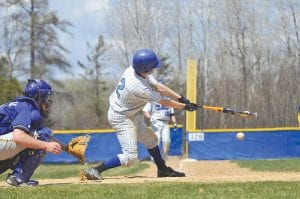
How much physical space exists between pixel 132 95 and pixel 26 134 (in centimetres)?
188

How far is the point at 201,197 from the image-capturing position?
5734mm

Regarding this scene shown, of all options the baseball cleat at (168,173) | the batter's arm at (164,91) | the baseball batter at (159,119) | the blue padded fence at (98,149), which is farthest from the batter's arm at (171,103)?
the blue padded fence at (98,149)

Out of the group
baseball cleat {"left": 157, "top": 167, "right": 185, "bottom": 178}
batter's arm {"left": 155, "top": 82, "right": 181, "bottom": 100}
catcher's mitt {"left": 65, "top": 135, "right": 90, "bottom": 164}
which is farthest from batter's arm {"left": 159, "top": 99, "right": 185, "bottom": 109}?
catcher's mitt {"left": 65, "top": 135, "right": 90, "bottom": 164}

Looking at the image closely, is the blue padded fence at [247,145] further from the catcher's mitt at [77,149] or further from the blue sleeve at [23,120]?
the blue sleeve at [23,120]

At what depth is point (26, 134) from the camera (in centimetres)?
648

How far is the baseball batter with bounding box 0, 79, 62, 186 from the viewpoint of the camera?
6.50m

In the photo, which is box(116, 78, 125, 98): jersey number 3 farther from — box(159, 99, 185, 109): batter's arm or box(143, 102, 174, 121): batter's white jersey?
box(143, 102, 174, 121): batter's white jersey

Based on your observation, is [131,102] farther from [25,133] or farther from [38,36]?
[38,36]

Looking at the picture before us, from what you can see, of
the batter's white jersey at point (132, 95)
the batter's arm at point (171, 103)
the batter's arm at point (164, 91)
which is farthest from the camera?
the batter's arm at point (164, 91)

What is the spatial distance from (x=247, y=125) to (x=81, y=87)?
1307 inches

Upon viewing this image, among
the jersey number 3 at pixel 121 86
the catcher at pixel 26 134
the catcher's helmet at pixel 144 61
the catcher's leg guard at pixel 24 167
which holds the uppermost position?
the catcher's helmet at pixel 144 61

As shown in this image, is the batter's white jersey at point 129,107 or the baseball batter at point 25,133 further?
the batter's white jersey at point 129,107

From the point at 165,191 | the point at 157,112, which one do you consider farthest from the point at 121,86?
the point at 157,112

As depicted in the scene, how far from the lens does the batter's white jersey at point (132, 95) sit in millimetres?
7891
